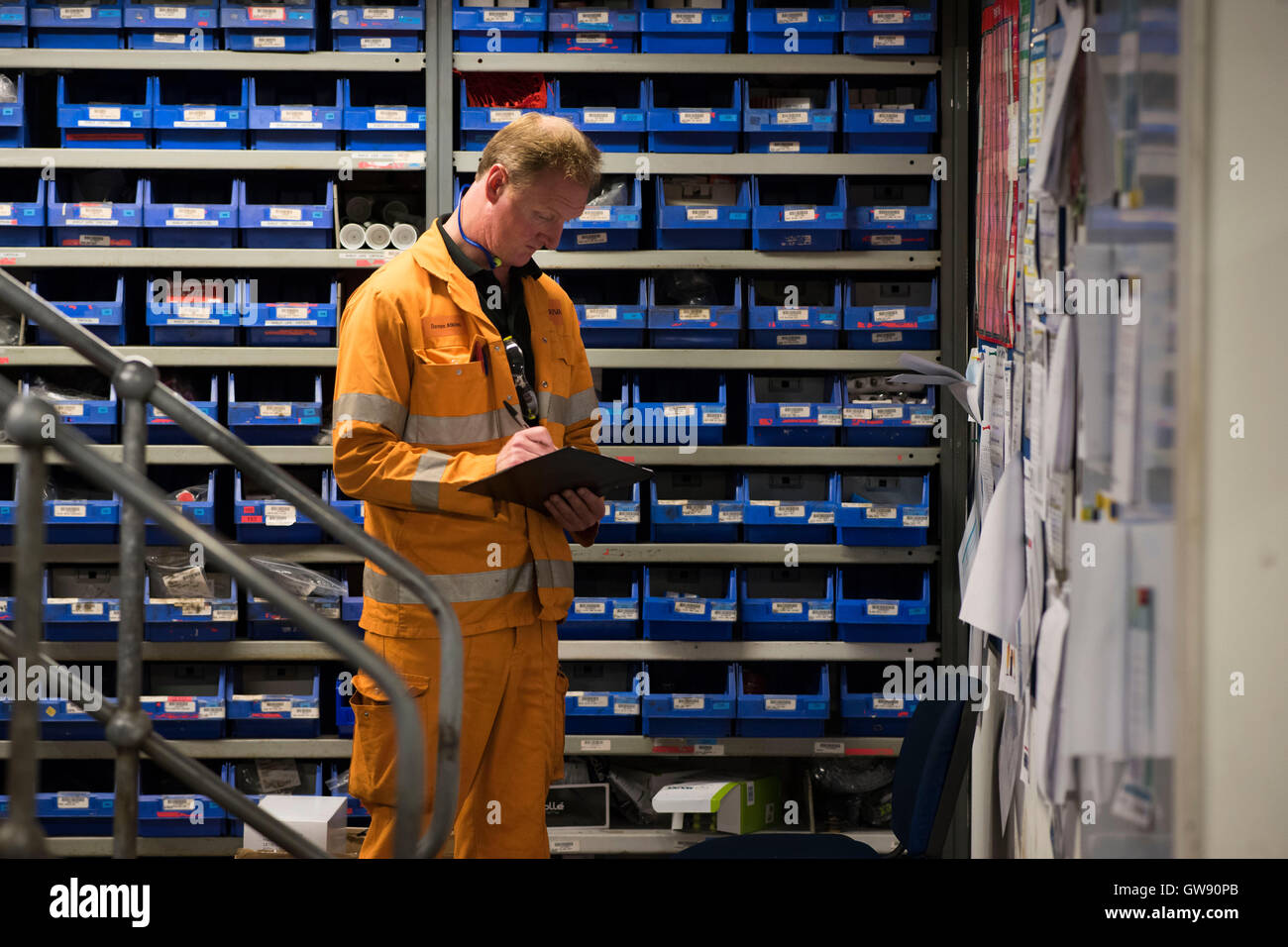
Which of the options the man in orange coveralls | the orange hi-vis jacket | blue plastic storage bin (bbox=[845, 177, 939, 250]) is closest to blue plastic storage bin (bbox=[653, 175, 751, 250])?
blue plastic storage bin (bbox=[845, 177, 939, 250])

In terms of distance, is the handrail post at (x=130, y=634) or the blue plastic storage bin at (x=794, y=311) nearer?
the handrail post at (x=130, y=634)

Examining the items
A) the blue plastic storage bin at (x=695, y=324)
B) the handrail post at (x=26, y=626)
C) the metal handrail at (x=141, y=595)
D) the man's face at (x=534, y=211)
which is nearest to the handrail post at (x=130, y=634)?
the metal handrail at (x=141, y=595)

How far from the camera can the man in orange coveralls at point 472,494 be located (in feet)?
7.75

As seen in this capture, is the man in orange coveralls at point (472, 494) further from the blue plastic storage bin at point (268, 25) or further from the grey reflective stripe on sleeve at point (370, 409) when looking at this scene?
the blue plastic storage bin at point (268, 25)

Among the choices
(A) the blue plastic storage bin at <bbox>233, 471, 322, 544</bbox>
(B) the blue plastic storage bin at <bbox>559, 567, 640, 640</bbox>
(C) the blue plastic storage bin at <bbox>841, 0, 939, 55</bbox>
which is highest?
(C) the blue plastic storage bin at <bbox>841, 0, 939, 55</bbox>

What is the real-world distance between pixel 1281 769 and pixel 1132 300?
73cm

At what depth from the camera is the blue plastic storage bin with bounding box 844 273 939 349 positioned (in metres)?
3.65

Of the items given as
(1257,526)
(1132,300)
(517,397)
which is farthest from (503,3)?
(1257,526)

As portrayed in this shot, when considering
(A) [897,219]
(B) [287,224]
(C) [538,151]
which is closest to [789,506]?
(A) [897,219]

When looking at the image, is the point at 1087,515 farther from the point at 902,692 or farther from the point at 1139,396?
the point at 902,692

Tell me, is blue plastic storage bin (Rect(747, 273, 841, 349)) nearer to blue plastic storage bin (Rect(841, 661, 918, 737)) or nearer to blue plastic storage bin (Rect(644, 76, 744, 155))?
blue plastic storage bin (Rect(644, 76, 744, 155))

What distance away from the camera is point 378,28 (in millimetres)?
3588

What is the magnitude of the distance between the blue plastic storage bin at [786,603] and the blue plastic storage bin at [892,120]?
135cm

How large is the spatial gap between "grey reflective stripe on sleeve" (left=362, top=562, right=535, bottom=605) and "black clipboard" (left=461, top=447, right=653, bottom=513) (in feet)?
0.52
